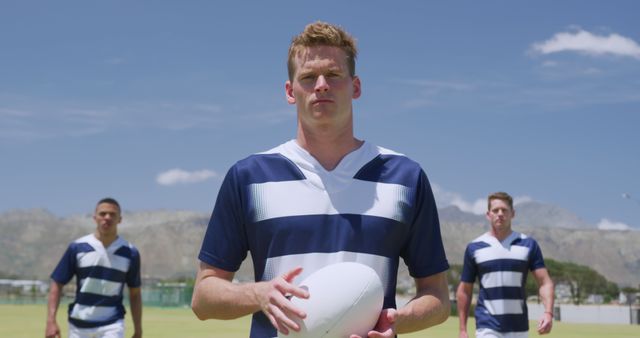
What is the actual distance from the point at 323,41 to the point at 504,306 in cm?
806

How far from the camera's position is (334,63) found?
4117 mm

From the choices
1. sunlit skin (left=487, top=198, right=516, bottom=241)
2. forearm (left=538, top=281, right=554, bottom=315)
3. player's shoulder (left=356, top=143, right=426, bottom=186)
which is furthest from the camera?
sunlit skin (left=487, top=198, right=516, bottom=241)

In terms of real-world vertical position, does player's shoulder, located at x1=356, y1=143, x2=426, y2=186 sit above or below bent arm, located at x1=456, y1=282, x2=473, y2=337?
above

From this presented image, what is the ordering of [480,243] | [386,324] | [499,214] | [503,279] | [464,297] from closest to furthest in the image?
[386,324]
[503,279]
[499,214]
[480,243]
[464,297]

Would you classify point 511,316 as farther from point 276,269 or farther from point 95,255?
point 276,269

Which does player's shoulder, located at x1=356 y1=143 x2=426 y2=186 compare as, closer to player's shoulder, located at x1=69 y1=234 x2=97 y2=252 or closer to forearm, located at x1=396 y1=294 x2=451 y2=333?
forearm, located at x1=396 y1=294 x2=451 y2=333

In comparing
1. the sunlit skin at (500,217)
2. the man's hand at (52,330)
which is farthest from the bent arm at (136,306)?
the sunlit skin at (500,217)

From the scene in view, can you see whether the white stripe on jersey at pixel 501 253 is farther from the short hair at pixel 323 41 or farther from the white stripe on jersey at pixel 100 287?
the short hair at pixel 323 41

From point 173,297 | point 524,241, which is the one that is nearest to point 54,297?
point 524,241

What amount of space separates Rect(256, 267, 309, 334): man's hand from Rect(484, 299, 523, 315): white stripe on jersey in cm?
823

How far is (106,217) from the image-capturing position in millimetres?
11953

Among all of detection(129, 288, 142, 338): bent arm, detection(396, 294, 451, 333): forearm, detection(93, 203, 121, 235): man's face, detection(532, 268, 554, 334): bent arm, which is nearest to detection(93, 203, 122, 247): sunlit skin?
detection(93, 203, 121, 235): man's face

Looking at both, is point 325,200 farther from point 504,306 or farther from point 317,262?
point 504,306

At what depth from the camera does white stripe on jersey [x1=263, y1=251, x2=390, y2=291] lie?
13.2 feet
